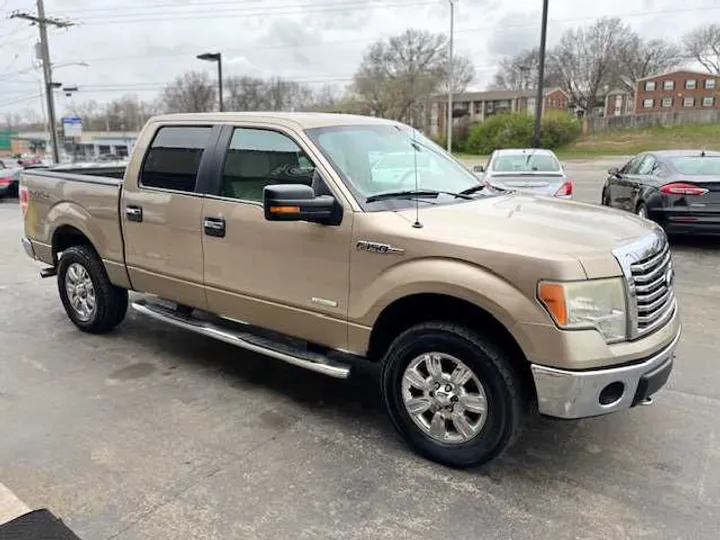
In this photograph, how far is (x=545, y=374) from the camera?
2.97 m

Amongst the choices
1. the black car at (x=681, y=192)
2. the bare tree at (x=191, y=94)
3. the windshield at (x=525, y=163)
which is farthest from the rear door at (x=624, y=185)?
the bare tree at (x=191, y=94)

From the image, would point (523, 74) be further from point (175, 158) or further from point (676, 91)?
point (175, 158)

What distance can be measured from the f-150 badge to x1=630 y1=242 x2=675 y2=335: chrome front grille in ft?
3.91

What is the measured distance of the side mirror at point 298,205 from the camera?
11.2ft

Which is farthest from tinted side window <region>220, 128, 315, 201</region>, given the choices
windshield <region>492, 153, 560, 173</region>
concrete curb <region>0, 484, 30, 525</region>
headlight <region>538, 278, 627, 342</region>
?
windshield <region>492, 153, 560, 173</region>

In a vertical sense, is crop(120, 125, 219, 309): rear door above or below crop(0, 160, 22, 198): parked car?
above

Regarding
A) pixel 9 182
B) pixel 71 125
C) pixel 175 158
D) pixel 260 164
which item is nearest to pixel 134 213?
pixel 175 158

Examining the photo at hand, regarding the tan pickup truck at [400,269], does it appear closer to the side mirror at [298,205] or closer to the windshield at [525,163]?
the side mirror at [298,205]

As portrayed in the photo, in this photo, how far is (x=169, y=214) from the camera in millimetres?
4602

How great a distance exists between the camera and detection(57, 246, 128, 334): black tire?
5.41 meters

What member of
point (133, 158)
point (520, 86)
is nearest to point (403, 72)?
point (520, 86)

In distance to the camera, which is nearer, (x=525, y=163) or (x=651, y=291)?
(x=651, y=291)

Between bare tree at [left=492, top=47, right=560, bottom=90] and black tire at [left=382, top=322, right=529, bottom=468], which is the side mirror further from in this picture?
bare tree at [left=492, top=47, right=560, bottom=90]

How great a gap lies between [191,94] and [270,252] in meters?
67.9
